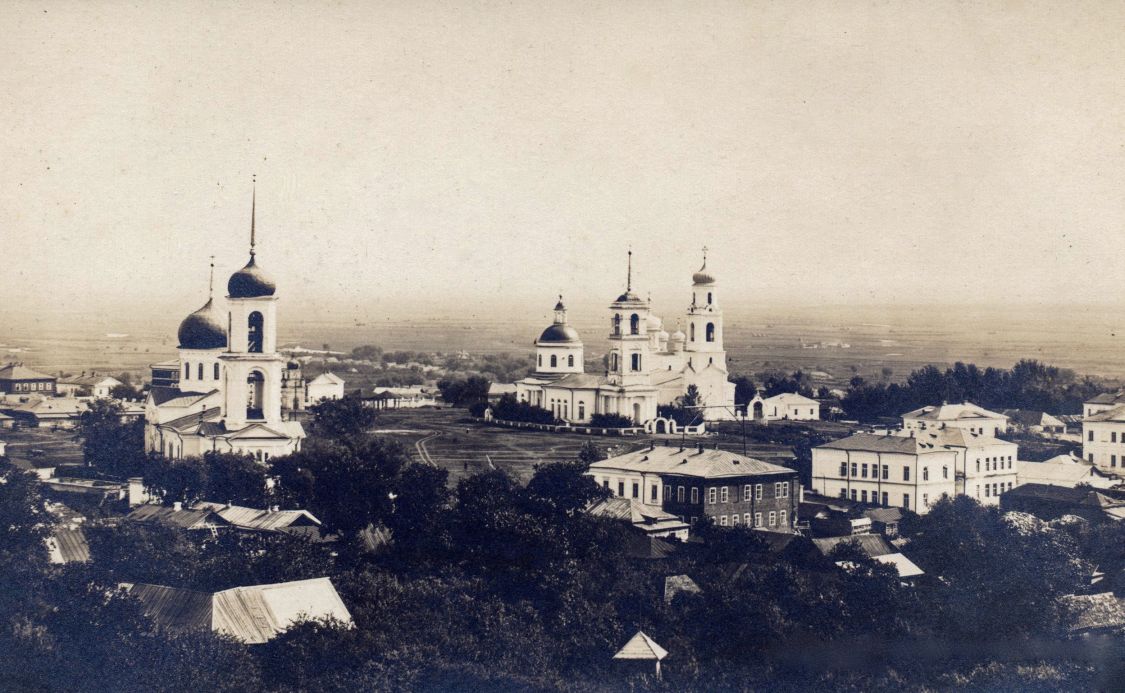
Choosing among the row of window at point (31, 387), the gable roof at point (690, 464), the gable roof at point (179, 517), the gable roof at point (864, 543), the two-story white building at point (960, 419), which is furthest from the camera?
the two-story white building at point (960, 419)

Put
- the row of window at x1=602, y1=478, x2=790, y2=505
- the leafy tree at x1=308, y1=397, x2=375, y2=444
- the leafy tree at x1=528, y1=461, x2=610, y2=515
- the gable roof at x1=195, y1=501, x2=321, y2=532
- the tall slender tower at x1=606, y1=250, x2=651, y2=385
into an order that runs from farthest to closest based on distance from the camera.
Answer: the tall slender tower at x1=606, y1=250, x2=651, y2=385 < the leafy tree at x1=308, y1=397, x2=375, y2=444 < the row of window at x1=602, y1=478, x2=790, y2=505 < the leafy tree at x1=528, y1=461, x2=610, y2=515 < the gable roof at x1=195, y1=501, x2=321, y2=532

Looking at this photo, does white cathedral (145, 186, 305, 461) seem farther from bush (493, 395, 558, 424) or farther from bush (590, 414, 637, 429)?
bush (590, 414, 637, 429)

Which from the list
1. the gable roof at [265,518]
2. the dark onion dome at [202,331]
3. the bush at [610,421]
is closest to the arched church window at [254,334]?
the dark onion dome at [202,331]

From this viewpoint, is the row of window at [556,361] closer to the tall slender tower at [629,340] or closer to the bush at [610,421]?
the tall slender tower at [629,340]

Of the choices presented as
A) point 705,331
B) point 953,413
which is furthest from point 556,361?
point 953,413

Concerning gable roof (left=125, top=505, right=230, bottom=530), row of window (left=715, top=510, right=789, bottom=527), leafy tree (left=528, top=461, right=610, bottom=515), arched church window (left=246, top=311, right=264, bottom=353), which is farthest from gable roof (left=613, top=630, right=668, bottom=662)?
arched church window (left=246, top=311, right=264, bottom=353)

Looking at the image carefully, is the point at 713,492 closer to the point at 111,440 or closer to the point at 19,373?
the point at 19,373

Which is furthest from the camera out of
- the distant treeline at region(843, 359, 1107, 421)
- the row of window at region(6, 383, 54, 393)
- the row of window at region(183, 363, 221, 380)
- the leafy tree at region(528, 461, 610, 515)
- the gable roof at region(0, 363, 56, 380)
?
the distant treeline at region(843, 359, 1107, 421)
